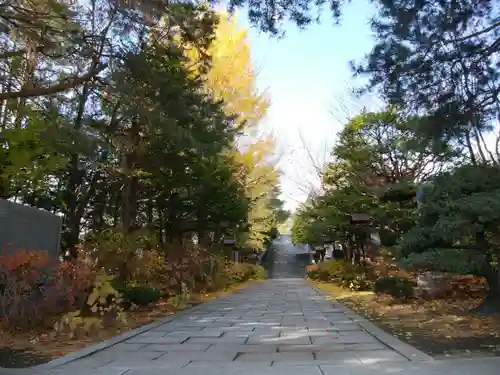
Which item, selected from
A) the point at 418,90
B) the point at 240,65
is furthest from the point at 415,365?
the point at 240,65

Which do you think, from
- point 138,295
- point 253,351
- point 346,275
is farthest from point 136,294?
point 346,275

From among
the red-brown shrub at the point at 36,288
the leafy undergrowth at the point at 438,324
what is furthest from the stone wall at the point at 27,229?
the leafy undergrowth at the point at 438,324

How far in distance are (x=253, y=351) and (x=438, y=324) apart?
394 cm

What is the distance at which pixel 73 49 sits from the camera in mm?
8414

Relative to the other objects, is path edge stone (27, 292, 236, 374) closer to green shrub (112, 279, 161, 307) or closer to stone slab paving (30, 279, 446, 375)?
stone slab paving (30, 279, 446, 375)

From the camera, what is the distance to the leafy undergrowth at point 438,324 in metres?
6.54

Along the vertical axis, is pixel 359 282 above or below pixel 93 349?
above

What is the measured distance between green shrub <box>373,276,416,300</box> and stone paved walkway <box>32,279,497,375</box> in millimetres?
2745

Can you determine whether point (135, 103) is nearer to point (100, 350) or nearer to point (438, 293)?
point (100, 350)

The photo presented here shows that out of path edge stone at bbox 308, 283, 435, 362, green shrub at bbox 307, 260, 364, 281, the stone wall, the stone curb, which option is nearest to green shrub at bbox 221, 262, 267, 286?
green shrub at bbox 307, 260, 364, 281

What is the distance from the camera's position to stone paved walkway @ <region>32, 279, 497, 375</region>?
5.41 m

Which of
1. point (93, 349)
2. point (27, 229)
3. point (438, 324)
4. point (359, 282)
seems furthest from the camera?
point (359, 282)

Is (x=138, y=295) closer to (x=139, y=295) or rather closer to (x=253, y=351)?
(x=139, y=295)

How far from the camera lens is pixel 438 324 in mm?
8672
